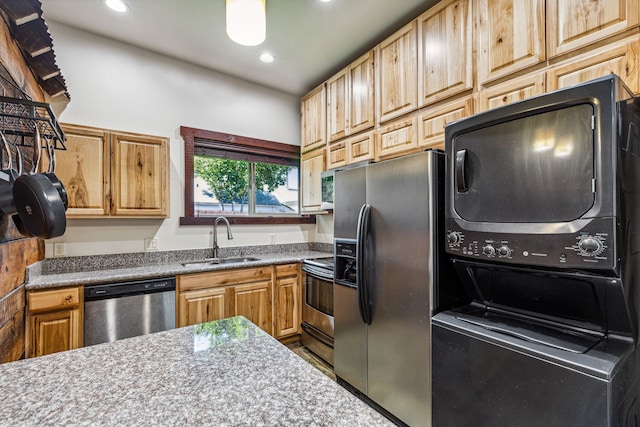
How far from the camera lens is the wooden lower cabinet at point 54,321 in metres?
1.98

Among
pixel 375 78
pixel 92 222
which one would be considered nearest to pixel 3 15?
pixel 92 222

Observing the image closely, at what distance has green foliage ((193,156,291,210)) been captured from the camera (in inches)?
131

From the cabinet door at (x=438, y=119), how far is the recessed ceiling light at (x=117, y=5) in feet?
7.48

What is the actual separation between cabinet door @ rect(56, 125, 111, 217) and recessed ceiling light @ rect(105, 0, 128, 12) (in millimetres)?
893

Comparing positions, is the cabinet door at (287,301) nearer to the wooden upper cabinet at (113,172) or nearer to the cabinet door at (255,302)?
the cabinet door at (255,302)

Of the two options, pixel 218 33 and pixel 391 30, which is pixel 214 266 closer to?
pixel 218 33

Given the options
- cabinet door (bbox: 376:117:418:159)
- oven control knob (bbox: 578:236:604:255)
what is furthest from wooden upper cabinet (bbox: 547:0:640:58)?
oven control knob (bbox: 578:236:604:255)

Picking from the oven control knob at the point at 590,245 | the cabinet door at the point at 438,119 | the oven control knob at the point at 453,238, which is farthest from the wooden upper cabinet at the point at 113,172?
the oven control knob at the point at 590,245

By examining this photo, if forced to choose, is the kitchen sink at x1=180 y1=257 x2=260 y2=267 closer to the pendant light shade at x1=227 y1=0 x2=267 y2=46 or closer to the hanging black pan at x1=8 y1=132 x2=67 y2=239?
the hanging black pan at x1=8 y1=132 x2=67 y2=239

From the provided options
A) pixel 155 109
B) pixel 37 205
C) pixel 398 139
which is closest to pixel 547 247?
pixel 398 139

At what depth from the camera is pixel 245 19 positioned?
1429mm

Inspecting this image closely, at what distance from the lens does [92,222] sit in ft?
8.66

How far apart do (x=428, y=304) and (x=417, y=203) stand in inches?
21.7

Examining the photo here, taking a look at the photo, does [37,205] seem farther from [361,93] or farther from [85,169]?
[361,93]
